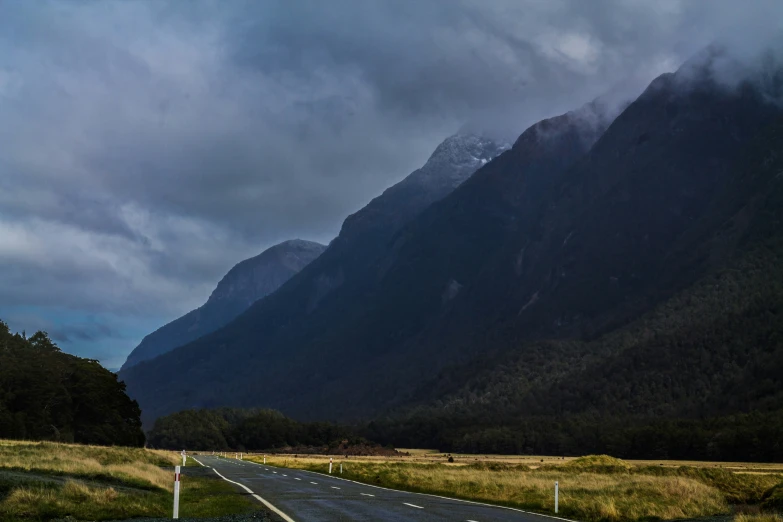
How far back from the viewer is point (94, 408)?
98375 mm

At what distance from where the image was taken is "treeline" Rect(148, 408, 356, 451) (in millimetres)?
174375

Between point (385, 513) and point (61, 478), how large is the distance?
544 inches

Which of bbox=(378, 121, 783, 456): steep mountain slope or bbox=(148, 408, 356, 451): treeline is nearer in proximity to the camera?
bbox=(378, 121, 783, 456): steep mountain slope

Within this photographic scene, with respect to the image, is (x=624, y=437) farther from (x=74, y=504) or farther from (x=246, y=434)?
(x=74, y=504)

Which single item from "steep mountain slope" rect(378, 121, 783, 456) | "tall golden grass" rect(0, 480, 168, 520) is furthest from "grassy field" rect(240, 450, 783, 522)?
"steep mountain slope" rect(378, 121, 783, 456)

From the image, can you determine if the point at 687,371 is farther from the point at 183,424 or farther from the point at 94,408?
the point at 94,408

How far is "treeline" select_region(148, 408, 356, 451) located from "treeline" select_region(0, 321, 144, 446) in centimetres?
6416

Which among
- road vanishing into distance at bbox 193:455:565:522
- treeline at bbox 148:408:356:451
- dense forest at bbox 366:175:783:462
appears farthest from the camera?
treeline at bbox 148:408:356:451

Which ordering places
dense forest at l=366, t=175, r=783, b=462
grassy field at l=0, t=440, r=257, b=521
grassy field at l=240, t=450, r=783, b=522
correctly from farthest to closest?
dense forest at l=366, t=175, r=783, b=462, grassy field at l=240, t=450, r=783, b=522, grassy field at l=0, t=440, r=257, b=521

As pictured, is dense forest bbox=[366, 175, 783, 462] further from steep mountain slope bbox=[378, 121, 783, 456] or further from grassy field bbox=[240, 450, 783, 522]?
grassy field bbox=[240, 450, 783, 522]

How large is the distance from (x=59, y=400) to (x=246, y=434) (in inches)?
3542

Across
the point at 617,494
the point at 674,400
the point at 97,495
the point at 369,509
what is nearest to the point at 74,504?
the point at 97,495

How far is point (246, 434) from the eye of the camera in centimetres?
17962

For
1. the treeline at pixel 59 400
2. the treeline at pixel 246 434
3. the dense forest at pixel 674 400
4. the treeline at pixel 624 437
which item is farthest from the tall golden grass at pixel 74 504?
the treeline at pixel 246 434
